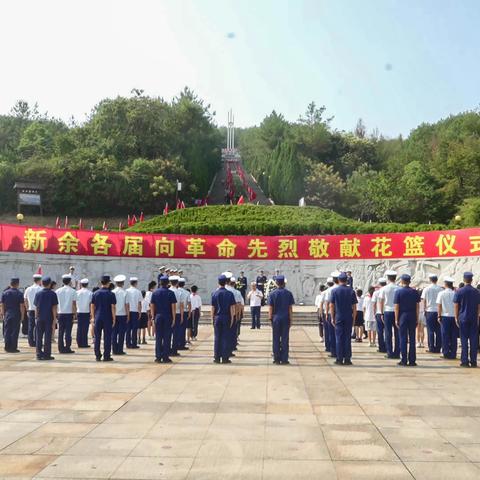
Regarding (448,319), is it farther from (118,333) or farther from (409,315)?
(118,333)

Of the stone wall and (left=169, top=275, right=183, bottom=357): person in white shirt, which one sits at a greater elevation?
the stone wall

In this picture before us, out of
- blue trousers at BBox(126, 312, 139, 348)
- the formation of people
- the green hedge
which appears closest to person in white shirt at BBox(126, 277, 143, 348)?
blue trousers at BBox(126, 312, 139, 348)

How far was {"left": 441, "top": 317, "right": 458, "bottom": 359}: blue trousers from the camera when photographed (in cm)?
1145

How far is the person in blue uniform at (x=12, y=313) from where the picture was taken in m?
12.1

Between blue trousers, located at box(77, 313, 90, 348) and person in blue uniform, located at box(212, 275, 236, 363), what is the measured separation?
3.54 m

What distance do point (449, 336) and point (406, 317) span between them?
150 centimetres

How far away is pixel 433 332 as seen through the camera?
12.7 meters

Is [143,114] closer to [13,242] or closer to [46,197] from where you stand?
[46,197]

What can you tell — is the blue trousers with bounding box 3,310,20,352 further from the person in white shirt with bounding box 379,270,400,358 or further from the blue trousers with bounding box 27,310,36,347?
the person in white shirt with bounding box 379,270,400,358

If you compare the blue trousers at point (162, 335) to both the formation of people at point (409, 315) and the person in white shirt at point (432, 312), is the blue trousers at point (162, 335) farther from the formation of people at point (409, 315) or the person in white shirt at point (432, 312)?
the person in white shirt at point (432, 312)

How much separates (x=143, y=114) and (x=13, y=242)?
26478 millimetres

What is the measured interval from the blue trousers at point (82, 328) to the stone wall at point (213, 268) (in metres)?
12.9

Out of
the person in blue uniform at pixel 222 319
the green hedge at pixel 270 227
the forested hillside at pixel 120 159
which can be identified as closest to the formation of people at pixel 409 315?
the person in blue uniform at pixel 222 319

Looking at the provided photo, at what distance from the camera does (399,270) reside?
2553 centimetres
